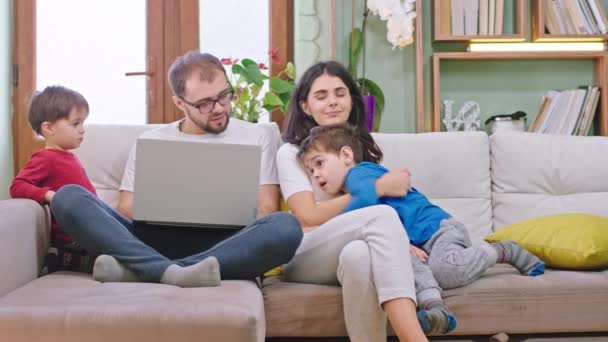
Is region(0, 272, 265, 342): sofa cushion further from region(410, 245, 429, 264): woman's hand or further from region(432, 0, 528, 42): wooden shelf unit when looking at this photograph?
region(432, 0, 528, 42): wooden shelf unit

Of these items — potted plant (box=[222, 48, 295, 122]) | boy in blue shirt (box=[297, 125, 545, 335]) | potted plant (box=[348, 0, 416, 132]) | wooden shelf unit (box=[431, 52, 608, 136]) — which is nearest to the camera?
boy in blue shirt (box=[297, 125, 545, 335])

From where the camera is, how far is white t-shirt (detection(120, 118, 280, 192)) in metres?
2.33

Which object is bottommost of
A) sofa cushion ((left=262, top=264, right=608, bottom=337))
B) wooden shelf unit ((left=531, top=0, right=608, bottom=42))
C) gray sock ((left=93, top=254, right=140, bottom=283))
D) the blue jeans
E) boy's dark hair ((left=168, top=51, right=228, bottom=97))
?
sofa cushion ((left=262, top=264, right=608, bottom=337))

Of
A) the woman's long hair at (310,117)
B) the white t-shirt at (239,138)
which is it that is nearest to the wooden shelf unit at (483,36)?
the woman's long hair at (310,117)

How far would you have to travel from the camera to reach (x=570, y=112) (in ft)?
11.2

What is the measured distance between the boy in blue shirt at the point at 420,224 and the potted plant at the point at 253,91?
0.97 m

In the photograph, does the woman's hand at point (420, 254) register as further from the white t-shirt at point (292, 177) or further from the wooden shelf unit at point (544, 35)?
the wooden shelf unit at point (544, 35)

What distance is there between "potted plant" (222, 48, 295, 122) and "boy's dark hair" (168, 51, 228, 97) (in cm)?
82

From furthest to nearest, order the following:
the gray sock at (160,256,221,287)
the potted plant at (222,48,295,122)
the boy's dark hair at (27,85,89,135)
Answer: the potted plant at (222,48,295,122), the boy's dark hair at (27,85,89,135), the gray sock at (160,256,221,287)

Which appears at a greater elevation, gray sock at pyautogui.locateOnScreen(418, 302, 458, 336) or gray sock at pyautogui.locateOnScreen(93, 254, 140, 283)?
gray sock at pyautogui.locateOnScreen(93, 254, 140, 283)

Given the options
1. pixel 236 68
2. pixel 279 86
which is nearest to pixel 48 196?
pixel 236 68

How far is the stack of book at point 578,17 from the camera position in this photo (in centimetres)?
338

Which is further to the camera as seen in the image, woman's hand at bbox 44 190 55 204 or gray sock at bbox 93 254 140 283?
woman's hand at bbox 44 190 55 204

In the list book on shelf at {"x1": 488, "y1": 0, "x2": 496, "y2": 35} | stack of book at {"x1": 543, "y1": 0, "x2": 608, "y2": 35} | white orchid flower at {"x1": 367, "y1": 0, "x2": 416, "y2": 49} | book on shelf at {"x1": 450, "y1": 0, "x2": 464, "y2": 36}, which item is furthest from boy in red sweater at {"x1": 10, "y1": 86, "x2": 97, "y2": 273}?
stack of book at {"x1": 543, "y1": 0, "x2": 608, "y2": 35}
